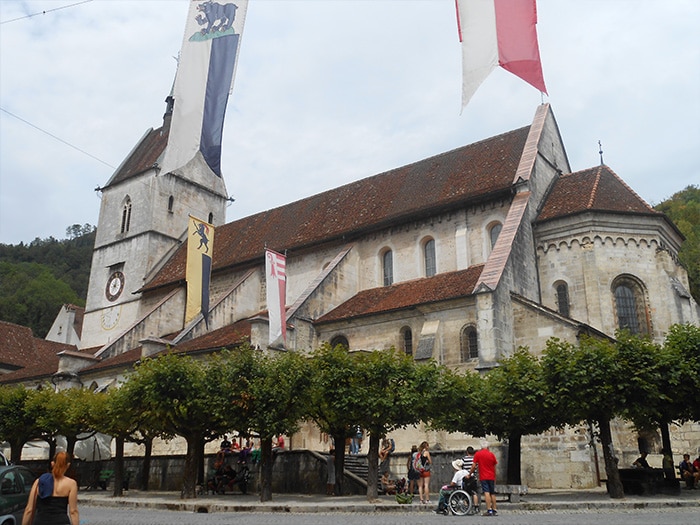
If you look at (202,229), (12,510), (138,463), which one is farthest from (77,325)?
(12,510)

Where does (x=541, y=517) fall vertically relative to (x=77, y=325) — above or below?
below

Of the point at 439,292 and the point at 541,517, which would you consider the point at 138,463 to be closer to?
the point at 439,292

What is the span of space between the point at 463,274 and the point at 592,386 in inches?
415

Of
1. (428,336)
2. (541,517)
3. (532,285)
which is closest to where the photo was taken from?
(541,517)

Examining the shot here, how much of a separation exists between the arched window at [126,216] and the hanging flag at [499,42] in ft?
122

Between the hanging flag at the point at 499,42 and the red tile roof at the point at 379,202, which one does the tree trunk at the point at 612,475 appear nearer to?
the hanging flag at the point at 499,42

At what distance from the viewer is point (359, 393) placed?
17.8 metres

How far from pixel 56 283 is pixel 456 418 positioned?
73113 mm

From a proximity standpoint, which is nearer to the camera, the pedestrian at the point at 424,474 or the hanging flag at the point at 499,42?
the hanging flag at the point at 499,42

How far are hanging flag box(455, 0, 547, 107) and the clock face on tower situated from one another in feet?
119

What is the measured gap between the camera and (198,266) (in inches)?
1236

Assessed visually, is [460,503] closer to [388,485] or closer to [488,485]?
[488,485]

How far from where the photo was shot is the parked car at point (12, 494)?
10203mm

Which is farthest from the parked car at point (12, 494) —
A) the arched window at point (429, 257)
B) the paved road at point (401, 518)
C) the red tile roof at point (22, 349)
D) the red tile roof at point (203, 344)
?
the red tile roof at point (22, 349)
